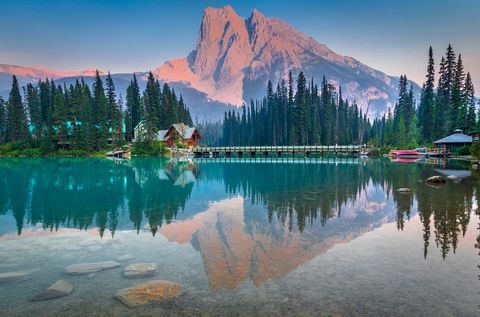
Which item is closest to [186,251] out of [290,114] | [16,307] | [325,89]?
[16,307]

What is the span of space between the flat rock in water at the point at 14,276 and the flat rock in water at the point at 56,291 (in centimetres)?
130

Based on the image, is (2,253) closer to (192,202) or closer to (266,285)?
(266,285)

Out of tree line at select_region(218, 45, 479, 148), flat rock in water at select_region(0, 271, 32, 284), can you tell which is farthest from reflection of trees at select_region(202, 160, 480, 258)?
tree line at select_region(218, 45, 479, 148)

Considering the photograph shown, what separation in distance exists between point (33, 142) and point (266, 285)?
97.1 m

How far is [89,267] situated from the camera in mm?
9609

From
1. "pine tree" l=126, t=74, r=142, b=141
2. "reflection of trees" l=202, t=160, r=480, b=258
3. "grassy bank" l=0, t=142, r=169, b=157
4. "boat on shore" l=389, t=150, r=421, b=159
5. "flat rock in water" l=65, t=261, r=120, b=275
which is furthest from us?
"pine tree" l=126, t=74, r=142, b=141

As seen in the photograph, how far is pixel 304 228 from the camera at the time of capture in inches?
548

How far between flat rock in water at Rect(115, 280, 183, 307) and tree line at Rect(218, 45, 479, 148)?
61627mm

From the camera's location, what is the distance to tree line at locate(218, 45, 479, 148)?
222 ft

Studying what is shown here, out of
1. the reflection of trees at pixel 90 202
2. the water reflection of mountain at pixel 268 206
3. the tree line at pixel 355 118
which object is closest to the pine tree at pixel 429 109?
the tree line at pixel 355 118

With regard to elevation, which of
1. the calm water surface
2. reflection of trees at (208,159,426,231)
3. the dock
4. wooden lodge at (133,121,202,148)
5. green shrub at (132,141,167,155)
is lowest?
the calm water surface

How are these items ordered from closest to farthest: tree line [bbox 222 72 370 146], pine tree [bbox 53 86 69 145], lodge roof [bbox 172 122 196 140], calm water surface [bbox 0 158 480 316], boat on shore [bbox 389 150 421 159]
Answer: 1. calm water surface [bbox 0 158 480 316]
2. boat on shore [bbox 389 150 421 159]
3. pine tree [bbox 53 86 69 145]
4. lodge roof [bbox 172 122 196 140]
5. tree line [bbox 222 72 370 146]

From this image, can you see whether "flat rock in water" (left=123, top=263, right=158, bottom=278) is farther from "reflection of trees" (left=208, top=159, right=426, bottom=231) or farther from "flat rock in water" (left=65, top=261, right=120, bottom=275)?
"reflection of trees" (left=208, top=159, right=426, bottom=231)

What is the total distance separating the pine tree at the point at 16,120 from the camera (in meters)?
90.1
